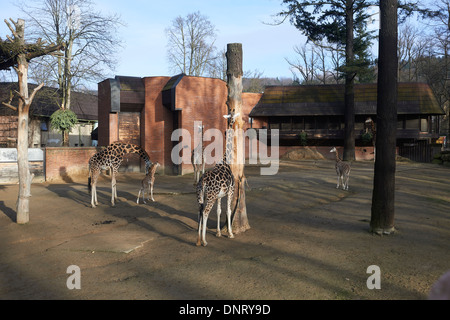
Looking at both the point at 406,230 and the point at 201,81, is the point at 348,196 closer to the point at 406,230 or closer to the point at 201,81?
the point at 406,230

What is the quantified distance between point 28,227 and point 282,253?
7.27 m

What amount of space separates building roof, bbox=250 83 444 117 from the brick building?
9906 millimetres

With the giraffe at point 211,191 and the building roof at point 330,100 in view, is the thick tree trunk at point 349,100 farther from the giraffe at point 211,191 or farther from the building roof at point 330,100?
the giraffe at point 211,191

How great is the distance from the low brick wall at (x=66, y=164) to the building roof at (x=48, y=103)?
605cm

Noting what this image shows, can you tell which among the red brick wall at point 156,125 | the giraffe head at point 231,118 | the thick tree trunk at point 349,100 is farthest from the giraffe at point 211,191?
the thick tree trunk at point 349,100

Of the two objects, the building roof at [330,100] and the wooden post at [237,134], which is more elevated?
the building roof at [330,100]

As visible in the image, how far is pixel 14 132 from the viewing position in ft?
99.1

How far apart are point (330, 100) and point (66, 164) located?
860 inches

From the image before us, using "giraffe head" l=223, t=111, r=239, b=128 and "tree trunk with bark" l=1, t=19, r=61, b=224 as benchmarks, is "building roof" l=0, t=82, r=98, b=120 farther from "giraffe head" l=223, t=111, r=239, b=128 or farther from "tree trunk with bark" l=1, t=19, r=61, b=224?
"giraffe head" l=223, t=111, r=239, b=128

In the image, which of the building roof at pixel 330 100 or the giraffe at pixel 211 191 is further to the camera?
the building roof at pixel 330 100

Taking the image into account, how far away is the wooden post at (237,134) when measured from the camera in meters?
9.20

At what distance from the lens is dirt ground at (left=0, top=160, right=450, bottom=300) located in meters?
5.60

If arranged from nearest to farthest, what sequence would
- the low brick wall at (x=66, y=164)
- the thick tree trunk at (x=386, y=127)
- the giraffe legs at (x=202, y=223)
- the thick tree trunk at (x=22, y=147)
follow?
the giraffe legs at (x=202, y=223)
the thick tree trunk at (x=386, y=127)
the thick tree trunk at (x=22, y=147)
the low brick wall at (x=66, y=164)

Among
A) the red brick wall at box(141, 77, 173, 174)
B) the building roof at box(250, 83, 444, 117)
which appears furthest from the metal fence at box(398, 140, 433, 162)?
the red brick wall at box(141, 77, 173, 174)
